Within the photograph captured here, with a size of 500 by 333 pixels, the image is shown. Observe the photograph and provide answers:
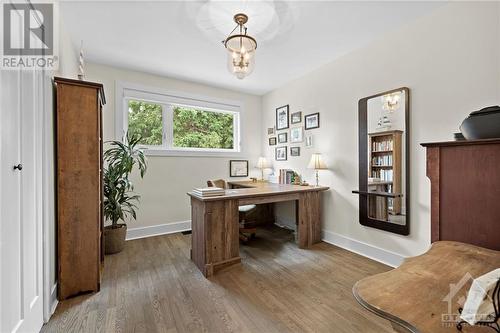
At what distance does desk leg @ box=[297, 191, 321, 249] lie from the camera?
9.67 ft

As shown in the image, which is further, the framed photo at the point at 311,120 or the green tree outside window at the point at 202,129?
the green tree outside window at the point at 202,129

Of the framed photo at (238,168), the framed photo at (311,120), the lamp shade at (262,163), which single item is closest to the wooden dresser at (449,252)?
the framed photo at (311,120)

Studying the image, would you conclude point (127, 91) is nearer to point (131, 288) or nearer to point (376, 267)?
point (131, 288)

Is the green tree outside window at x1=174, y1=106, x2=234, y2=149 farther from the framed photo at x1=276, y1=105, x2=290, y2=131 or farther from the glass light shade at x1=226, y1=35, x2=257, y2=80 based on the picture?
the glass light shade at x1=226, y1=35, x2=257, y2=80

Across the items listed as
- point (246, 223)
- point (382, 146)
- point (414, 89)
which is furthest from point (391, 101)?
point (246, 223)

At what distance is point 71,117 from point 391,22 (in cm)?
307

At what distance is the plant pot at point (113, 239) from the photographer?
2.71 m

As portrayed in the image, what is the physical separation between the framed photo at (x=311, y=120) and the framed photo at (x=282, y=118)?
0.44 metres

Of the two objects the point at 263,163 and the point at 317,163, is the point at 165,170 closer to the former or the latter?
the point at 263,163

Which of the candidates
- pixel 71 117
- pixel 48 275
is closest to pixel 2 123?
pixel 71 117

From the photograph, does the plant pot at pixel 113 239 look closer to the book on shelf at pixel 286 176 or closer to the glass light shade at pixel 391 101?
the book on shelf at pixel 286 176

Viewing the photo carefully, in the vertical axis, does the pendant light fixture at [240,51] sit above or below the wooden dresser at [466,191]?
above

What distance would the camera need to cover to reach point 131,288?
78.5 inches

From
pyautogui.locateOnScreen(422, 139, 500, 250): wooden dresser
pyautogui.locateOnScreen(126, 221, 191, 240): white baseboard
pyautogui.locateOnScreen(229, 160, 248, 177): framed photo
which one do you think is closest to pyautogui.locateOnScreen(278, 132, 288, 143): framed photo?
pyautogui.locateOnScreen(229, 160, 248, 177): framed photo
